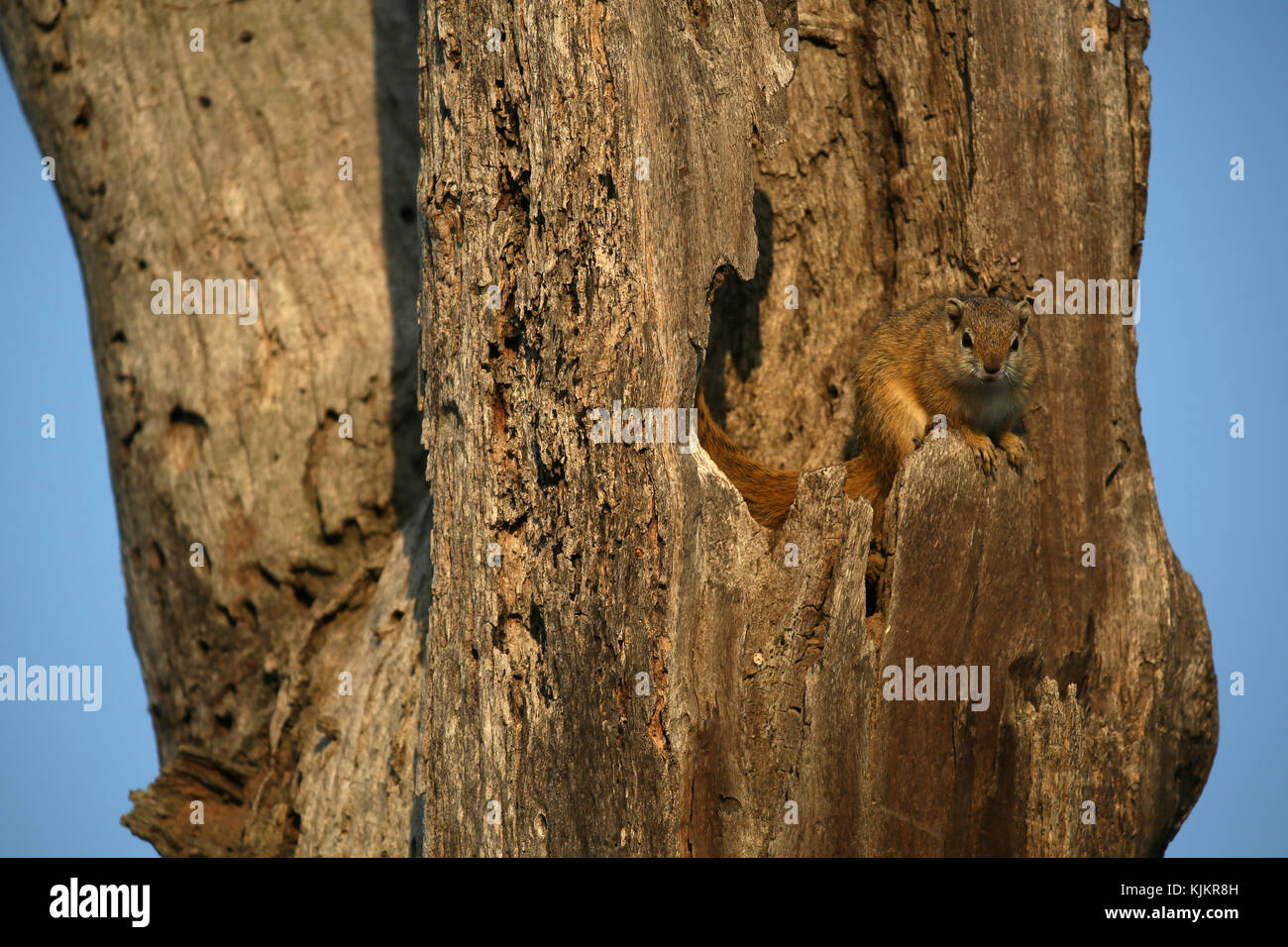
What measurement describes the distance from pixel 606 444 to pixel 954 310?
2.02 meters

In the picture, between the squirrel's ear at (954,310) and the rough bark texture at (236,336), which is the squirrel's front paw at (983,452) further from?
Answer: the rough bark texture at (236,336)

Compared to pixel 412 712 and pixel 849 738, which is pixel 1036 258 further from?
pixel 412 712

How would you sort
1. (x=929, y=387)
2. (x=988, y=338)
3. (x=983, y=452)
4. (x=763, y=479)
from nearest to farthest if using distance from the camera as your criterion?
(x=983, y=452) → (x=763, y=479) → (x=988, y=338) → (x=929, y=387)

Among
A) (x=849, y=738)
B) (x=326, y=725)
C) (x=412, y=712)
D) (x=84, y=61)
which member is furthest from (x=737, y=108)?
(x=84, y=61)

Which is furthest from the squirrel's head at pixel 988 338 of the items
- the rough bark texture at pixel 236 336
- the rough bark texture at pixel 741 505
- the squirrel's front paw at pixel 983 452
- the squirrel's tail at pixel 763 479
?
the rough bark texture at pixel 236 336

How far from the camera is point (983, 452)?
479 centimetres

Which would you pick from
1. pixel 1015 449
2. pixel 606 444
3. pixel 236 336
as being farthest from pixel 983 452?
pixel 236 336

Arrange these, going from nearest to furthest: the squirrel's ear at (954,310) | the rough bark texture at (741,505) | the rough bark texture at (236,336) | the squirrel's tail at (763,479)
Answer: the rough bark texture at (741,505)
the squirrel's tail at (763,479)
the squirrel's ear at (954,310)
the rough bark texture at (236,336)

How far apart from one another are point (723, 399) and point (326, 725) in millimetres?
2592

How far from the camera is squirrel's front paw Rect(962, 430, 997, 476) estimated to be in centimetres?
475

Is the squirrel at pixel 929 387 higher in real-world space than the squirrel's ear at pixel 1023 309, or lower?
lower

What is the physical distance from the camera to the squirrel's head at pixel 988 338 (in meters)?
5.09

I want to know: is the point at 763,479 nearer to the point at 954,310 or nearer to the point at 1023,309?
the point at 954,310

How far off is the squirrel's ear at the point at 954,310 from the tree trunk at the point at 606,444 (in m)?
0.21
